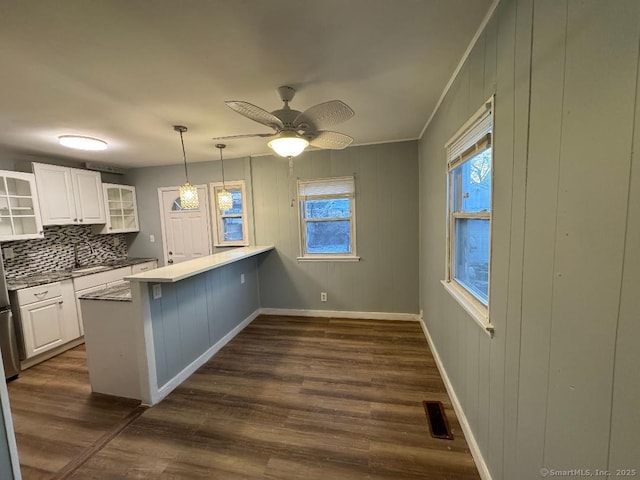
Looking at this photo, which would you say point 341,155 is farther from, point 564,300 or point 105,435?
point 105,435

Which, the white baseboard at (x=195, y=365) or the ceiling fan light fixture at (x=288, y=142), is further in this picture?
the white baseboard at (x=195, y=365)

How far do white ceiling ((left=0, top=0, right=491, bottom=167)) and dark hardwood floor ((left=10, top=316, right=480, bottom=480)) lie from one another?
2.44 m

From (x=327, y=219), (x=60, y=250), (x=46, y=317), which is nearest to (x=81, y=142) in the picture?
(x=60, y=250)

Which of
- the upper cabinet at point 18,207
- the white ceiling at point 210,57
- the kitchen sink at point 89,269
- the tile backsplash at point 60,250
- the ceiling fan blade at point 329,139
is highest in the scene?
the white ceiling at point 210,57

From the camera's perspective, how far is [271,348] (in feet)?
10.2

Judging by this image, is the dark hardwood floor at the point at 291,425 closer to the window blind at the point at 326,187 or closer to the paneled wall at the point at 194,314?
the paneled wall at the point at 194,314

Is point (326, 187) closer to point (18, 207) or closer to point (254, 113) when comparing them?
point (254, 113)

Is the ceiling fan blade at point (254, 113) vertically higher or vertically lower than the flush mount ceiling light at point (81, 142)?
lower

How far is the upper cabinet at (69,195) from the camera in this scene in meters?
3.35

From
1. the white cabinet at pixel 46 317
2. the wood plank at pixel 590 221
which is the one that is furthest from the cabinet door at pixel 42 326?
the wood plank at pixel 590 221

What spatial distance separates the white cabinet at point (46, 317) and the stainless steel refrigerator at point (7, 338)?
0.43 feet

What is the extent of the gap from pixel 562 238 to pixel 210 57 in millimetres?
1927

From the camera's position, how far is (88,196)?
12.7ft

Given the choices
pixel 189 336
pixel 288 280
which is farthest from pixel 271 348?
pixel 288 280
